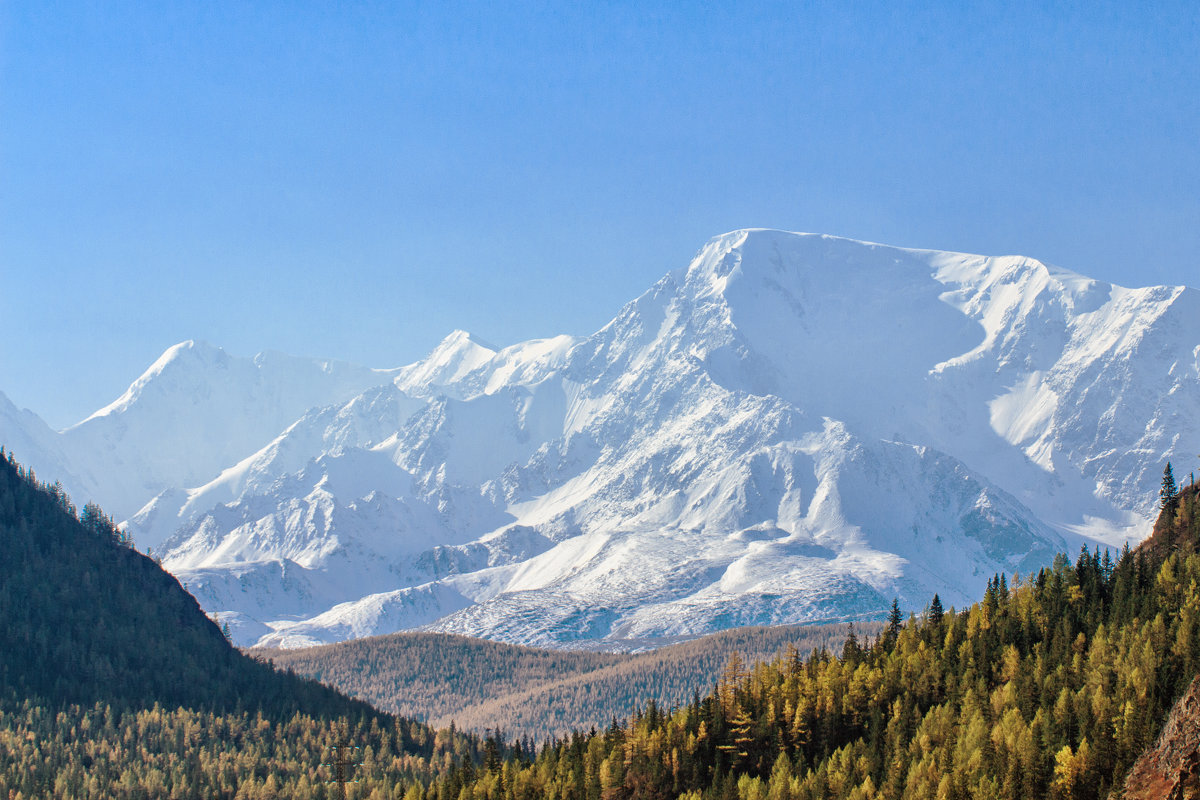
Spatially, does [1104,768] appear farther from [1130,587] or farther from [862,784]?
[1130,587]

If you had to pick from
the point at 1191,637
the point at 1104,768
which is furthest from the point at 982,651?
the point at 1104,768

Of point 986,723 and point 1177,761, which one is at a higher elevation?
point 986,723

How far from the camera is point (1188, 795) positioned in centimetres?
9556

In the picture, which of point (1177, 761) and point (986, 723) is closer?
point (1177, 761)

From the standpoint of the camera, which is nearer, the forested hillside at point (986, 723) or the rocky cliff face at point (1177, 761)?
the rocky cliff face at point (1177, 761)

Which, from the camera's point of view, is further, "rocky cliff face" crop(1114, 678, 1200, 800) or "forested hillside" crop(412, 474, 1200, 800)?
"forested hillside" crop(412, 474, 1200, 800)

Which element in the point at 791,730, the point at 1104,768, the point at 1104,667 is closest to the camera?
the point at 1104,768

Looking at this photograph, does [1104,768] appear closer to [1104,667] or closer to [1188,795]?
[1104,667]

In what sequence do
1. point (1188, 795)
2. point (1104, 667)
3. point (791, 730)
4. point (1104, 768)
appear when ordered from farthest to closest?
point (791, 730) → point (1104, 667) → point (1104, 768) → point (1188, 795)

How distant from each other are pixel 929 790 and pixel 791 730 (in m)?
39.1

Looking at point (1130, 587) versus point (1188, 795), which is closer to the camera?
point (1188, 795)

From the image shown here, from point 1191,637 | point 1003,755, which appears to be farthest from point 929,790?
point 1191,637

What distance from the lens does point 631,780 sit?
644ft

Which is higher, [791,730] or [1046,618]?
[1046,618]
